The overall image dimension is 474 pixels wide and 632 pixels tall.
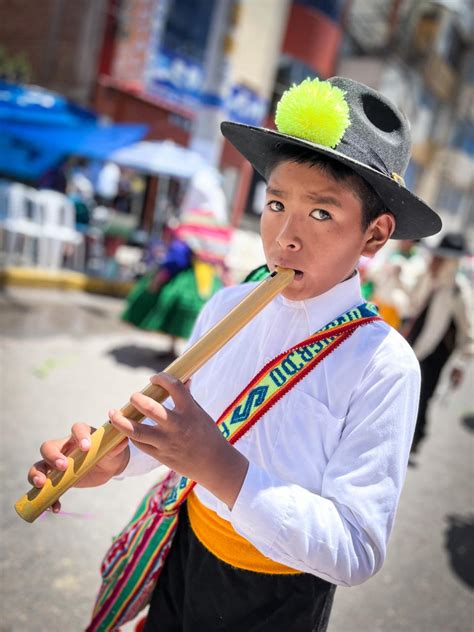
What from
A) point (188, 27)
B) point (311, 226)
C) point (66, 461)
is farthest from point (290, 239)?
point (188, 27)

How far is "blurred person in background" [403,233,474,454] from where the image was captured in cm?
423

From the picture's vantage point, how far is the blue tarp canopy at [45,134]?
7.73 m

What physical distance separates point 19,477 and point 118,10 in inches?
466

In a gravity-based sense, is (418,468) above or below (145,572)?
below

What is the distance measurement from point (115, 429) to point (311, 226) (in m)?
0.55

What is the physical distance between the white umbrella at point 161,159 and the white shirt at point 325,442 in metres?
7.85

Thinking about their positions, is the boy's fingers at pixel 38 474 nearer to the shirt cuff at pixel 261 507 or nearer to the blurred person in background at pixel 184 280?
the shirt cuff at pixel 261 507

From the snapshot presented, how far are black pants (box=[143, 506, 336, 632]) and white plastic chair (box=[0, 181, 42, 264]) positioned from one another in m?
7.28

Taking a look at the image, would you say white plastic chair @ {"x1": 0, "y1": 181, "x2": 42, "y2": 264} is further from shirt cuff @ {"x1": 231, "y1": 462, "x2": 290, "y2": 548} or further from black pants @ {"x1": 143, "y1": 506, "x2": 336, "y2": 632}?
shirt cuff @ {"x1": 231, "y1": 462, "x2": 290, "y2": 548}

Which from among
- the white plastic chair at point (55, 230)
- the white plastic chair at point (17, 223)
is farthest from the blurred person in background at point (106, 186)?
the white plastic chair at point (17, 223)

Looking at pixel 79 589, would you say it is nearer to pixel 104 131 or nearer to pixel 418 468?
pixel 418 468

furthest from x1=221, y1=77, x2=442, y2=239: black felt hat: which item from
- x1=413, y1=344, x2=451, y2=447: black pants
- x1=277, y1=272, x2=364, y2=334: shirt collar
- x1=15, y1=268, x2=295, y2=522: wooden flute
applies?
x1=413, y1=344, x2=451, y2=447: black pants

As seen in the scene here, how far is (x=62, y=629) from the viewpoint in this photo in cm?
217

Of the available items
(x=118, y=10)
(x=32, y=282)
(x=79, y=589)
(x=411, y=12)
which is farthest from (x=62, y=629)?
(x=411, y=12)
